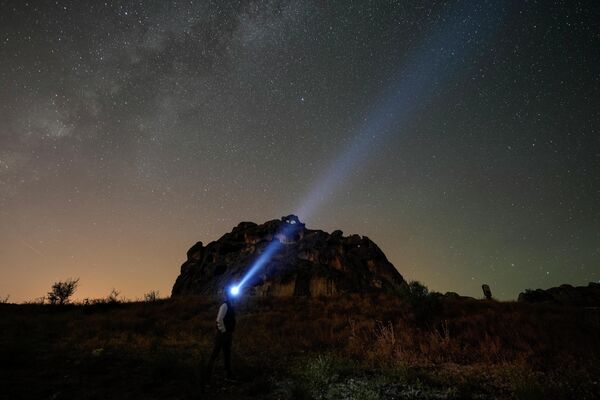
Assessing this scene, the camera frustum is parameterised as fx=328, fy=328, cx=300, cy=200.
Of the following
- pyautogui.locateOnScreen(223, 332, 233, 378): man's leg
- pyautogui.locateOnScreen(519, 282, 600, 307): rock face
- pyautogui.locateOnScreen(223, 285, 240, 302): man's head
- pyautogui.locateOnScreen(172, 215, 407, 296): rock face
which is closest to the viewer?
pyautogui.locateOnScreen(223, 332, 233, 378): man's leg

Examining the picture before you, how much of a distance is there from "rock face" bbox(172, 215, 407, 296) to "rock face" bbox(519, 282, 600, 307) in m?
14.5

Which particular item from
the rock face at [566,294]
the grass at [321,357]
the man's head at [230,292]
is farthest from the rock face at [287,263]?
the man's head at [230,292]

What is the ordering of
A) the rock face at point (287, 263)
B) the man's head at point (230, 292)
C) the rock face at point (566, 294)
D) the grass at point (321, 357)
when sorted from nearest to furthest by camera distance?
the grass at point (321, 357)
the man's head at point (230, 292)
the rock face at point (566, 294)
the rock face at point (287, 263)

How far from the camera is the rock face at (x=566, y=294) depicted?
1298 inches

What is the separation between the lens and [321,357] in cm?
909

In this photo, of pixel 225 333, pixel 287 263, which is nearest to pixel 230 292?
pixel 225 333

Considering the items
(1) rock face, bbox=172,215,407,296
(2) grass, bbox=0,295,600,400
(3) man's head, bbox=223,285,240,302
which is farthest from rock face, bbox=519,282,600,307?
(3) man's head, bbox=223,285,240,302

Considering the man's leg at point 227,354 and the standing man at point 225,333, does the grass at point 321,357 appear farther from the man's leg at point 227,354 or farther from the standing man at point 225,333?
the standing man at point 225,333

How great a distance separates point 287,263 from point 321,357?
40477 millimetres

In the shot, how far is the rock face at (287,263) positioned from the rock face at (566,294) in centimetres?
1450

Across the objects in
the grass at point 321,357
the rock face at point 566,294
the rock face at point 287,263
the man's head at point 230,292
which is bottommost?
the grass at point 321,357

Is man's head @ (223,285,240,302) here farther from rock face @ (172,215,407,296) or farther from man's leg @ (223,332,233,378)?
rock face @ (172,215,407,296)

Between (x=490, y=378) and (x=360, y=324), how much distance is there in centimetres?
753

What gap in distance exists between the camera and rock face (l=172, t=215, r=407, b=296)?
45.6 meters
